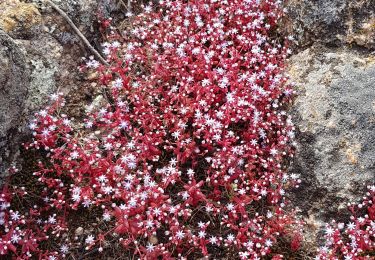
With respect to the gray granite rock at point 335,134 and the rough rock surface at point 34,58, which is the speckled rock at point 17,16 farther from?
the gray granite rock at point 335,134

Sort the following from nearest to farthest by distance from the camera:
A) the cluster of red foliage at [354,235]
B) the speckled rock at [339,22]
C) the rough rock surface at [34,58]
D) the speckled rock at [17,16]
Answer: the rough rock surface at [34,58], the cluster of red foliage at [354,235], the speckled rock at [17,16], the speckled rock at [339,22]

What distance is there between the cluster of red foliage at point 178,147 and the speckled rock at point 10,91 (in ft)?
1.33

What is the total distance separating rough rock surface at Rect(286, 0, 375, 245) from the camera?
5656mm

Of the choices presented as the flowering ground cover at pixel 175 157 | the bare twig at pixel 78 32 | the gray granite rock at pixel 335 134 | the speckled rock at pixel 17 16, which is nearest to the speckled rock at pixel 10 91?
the flowering ground cover at pixel 175 157

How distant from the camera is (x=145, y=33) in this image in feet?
22.2

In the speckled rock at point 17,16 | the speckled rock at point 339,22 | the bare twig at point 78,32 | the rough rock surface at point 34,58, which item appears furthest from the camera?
the bare twig at point 78,32

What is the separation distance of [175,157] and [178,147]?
0.23 metres

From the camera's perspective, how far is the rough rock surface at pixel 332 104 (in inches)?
223

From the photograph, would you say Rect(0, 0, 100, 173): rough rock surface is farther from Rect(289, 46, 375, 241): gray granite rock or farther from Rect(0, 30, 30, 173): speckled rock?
Rect(289, 46, 375, 241): gray granite rock

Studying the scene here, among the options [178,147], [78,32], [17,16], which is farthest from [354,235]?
[17,16]

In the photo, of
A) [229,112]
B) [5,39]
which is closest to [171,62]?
[229,112]

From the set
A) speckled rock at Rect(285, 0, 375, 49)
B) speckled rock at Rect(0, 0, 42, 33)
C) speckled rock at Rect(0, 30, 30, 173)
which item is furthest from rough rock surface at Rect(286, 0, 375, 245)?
speckled rock at Rect(0, 0, 42, 33)

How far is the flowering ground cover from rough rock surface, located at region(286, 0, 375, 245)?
0.20 metres

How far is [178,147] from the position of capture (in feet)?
19.1
